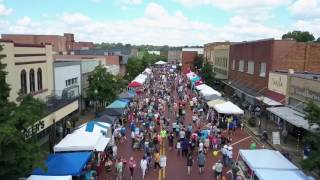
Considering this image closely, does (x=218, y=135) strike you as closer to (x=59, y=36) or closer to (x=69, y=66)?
(x=69, y=66)

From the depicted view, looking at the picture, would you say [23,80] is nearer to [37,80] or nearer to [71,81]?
[37,80]

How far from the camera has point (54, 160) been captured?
648 inches

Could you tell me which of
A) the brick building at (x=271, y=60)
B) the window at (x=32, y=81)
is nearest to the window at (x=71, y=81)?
the window at (x=32, y=81)

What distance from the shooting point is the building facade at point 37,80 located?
21.5m

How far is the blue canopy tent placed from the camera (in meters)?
15.4

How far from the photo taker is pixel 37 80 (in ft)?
86.4

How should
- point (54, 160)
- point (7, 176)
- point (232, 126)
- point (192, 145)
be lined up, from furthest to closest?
point (232, 126), point (192, 145), point (54, 160), point (7, 176)

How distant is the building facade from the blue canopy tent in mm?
→ 3148

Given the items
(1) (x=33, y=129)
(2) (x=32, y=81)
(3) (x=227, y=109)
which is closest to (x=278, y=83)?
(3) (x=227, y=109)

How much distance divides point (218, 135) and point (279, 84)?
10.1 meters

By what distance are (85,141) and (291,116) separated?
48.9ft

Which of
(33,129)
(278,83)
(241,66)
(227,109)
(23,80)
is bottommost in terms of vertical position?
(227,109)

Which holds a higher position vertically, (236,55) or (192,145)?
(236,55)

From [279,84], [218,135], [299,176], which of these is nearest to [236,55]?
[279,84]
